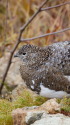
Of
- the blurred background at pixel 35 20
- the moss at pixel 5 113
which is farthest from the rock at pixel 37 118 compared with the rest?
the blurred background at pixel 35 20

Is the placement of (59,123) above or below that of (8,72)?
above

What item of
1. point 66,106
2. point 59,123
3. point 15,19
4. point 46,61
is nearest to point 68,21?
point 15,19

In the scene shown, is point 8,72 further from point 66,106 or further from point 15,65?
point 66,106

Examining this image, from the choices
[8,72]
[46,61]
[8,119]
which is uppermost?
[46,61]

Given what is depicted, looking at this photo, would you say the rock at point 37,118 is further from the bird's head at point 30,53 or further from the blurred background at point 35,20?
the blurred background at point 35,20

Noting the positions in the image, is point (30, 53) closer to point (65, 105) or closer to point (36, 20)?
point (65, 105)

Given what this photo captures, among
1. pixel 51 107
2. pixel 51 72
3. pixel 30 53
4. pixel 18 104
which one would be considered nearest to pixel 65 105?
pixel 51 107

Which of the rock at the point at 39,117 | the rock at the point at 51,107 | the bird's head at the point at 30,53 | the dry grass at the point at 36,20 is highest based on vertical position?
the bird's head at the point at 30,53
